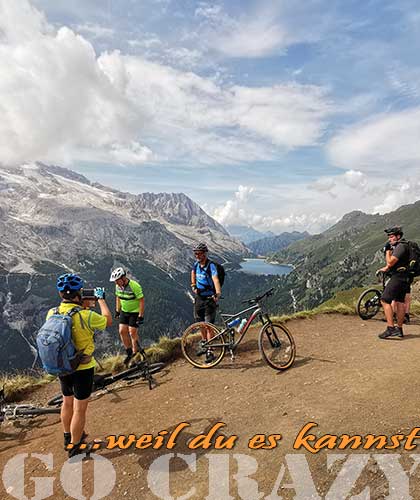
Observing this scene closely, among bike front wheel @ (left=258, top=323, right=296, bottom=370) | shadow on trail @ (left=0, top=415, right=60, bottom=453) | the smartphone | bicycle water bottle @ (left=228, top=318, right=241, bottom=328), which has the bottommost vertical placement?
shadow on trail @ (left=0, top=415, right=60, bottom=453)

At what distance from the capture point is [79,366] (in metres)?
6.76

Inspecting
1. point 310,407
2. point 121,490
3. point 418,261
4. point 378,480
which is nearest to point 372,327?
point 418,261

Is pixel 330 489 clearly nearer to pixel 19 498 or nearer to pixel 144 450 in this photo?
pixel 144 450

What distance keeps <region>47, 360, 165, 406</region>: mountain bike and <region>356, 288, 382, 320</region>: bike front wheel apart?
9.28 meters

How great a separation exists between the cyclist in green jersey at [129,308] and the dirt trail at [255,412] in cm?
167

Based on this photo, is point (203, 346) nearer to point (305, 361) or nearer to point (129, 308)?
point (129, 308)

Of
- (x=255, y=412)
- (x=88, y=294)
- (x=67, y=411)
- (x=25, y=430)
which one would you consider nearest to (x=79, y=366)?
(x=67, y=411)

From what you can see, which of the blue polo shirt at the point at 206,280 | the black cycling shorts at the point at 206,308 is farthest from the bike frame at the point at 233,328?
the blue polo shirt at the point at 206,280

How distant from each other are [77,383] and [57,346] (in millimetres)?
1068

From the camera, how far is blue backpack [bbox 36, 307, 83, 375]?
6305 millimetres

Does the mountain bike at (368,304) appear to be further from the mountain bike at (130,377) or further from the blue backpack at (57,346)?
the blue backpack at (57,346)

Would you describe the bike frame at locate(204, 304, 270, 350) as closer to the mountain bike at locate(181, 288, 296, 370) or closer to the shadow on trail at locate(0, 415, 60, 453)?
the mountain bike at locate(181, 288, 296, 370)

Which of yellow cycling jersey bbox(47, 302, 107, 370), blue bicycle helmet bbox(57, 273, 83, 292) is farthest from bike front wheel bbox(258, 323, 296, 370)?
blue bicycle helmet bbox(57, 273, 83, 292)

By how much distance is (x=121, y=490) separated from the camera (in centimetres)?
572
